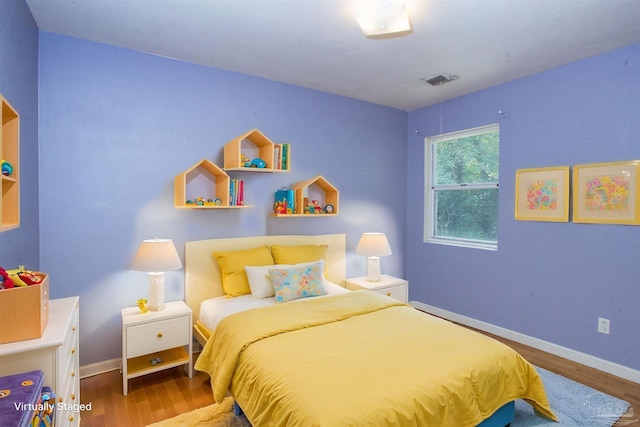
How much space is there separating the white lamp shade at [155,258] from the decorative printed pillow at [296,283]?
766mm

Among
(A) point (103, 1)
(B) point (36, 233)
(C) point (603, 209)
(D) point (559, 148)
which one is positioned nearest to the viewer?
(A) point (103, 1)

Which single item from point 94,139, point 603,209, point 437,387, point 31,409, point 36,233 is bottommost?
point 437,387

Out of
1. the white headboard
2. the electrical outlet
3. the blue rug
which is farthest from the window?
the white headboard

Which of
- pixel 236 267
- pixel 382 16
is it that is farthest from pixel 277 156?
pixel 382 16

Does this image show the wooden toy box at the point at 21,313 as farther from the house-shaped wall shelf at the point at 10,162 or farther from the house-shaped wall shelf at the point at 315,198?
the house-shaped wall shelf at the point at 315,198

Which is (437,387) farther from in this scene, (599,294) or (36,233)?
(36,233)

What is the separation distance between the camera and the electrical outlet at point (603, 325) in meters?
2.75

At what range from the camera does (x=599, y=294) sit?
9.18ft

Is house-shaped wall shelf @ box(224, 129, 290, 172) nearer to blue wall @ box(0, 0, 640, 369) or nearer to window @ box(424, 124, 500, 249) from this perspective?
blue wall @ box(0, 0, 640, 369)

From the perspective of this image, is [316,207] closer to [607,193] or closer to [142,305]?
[142,305]

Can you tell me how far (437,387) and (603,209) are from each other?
88.3 inches

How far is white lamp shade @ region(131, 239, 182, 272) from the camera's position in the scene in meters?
Result: 2.48

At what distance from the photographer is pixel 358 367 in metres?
1.66

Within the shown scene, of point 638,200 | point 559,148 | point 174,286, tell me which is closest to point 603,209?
point 638,200
